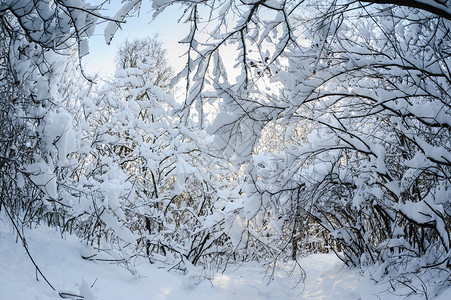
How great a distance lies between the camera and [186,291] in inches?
179

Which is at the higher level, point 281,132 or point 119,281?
point 281,132

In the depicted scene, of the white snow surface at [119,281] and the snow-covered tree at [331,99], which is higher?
the snow-covered tree at [331,99]

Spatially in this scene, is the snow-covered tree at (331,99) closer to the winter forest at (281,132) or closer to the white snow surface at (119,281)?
the winter forest at (281,132)

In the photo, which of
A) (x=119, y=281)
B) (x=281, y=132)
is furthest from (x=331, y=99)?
(x=119, y=281)

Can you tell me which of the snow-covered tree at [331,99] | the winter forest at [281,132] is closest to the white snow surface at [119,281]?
the winter forest at [281,132]

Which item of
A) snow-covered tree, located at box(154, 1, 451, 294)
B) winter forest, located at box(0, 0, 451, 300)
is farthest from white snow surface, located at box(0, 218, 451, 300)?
snow-covered tree, located at box(154, 1, 451, 294)

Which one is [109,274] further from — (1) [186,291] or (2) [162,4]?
(2) [162,4]

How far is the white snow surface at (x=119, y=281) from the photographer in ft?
9.58

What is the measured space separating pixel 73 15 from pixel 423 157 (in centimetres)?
318

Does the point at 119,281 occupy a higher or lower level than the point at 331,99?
lower

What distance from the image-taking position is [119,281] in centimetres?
388

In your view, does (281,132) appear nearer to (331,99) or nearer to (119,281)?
(331,99)

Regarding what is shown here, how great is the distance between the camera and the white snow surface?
2.92 metres

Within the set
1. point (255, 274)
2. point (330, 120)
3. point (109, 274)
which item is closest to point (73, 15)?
point (109, 274)
